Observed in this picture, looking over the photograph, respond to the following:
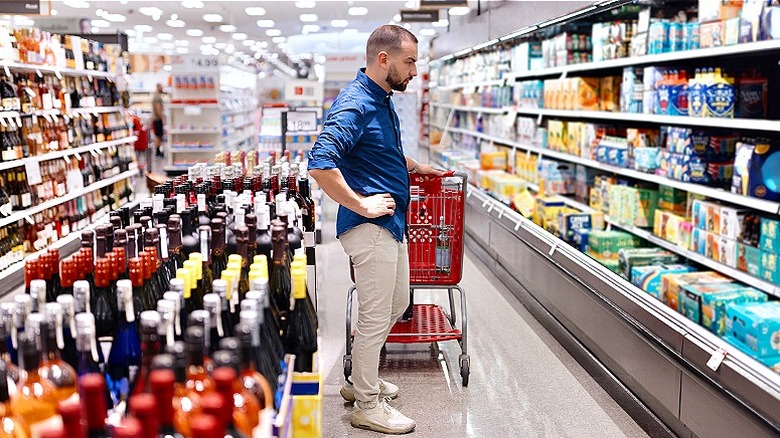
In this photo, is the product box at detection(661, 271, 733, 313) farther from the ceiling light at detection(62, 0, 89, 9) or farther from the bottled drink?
the ceiling light at detection(62, 0, 89, 9)

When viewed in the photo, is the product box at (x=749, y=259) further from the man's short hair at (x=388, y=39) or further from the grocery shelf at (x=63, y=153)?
the grocery shelf at (x=63, y=153)

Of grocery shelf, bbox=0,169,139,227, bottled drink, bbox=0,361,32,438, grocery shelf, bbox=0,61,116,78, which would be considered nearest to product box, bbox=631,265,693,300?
bottled drink, bbox=0,361,32,438

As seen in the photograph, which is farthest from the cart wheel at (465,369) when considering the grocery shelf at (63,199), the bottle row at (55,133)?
the bottle row at (55,133)

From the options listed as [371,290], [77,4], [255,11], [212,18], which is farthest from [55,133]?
[212,18]

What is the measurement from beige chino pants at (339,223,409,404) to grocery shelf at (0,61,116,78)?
4.45 meters

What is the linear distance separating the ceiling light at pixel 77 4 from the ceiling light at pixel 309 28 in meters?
6.16

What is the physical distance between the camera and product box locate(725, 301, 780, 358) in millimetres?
3137

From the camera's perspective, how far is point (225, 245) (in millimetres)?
2654

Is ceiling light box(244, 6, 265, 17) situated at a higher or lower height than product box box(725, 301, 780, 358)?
higher

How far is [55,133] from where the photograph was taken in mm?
7871

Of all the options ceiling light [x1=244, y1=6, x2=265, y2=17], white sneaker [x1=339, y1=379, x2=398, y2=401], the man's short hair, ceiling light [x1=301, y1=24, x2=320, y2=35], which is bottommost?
white sneaker [x1=339, y1=379, x2=398, y2=401]

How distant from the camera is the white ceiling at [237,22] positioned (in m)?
17.1

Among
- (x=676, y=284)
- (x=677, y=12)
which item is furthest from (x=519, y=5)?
(x=676, y=284)

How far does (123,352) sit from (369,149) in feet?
5.56
